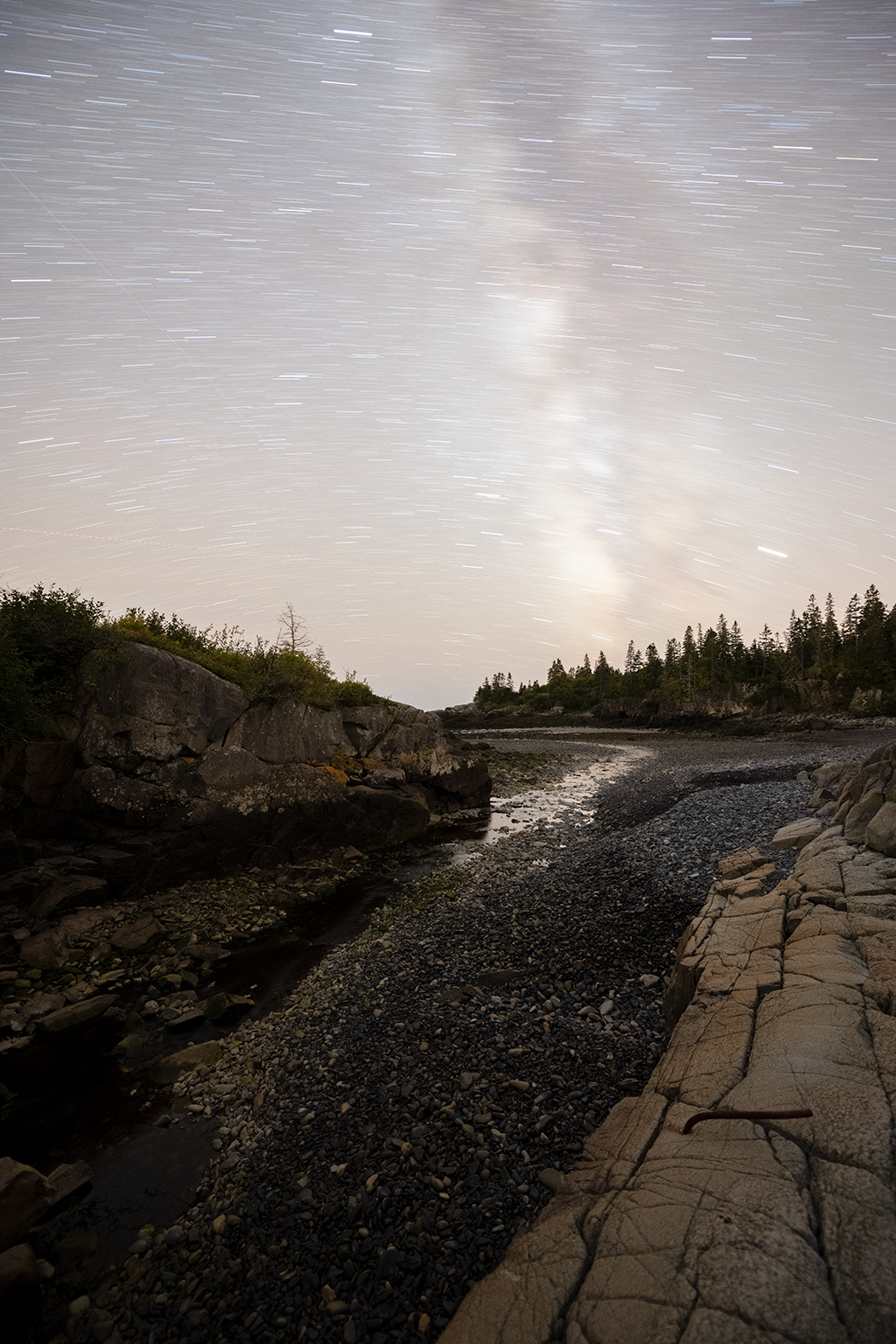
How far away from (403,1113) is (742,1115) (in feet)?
14.6

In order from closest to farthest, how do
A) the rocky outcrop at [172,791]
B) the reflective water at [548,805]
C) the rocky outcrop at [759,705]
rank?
the rocky outcrop at [172,791] → the reflective water at [548,805] → the rocky outcrop at [759,705]

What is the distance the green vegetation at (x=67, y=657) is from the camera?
49.3 ft

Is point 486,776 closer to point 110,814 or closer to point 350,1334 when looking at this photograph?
point 110,814

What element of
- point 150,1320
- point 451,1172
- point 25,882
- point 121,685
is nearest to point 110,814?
point 25,882

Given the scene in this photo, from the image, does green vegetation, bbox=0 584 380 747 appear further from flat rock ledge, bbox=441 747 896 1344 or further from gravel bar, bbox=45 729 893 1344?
flat rock ledge, bbox=441 747 896 1344

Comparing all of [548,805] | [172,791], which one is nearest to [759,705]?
[548,805]

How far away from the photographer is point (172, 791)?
16.8 meters

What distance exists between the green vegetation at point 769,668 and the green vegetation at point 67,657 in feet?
304

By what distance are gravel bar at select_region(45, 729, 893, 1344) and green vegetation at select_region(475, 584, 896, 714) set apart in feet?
296

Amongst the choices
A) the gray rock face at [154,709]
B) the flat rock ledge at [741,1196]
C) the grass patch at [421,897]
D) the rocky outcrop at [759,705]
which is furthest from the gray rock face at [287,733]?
the rocky outcrop at [759,705]

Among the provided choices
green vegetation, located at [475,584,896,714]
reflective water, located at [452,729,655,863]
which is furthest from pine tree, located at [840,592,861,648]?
reflective water, located at [452,729,655,863]

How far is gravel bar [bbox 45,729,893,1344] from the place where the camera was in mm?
4953

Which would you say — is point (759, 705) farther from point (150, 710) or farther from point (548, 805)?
point (150, 710)

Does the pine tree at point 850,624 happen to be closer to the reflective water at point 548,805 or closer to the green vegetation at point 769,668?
the green vegetation at point 769,668
